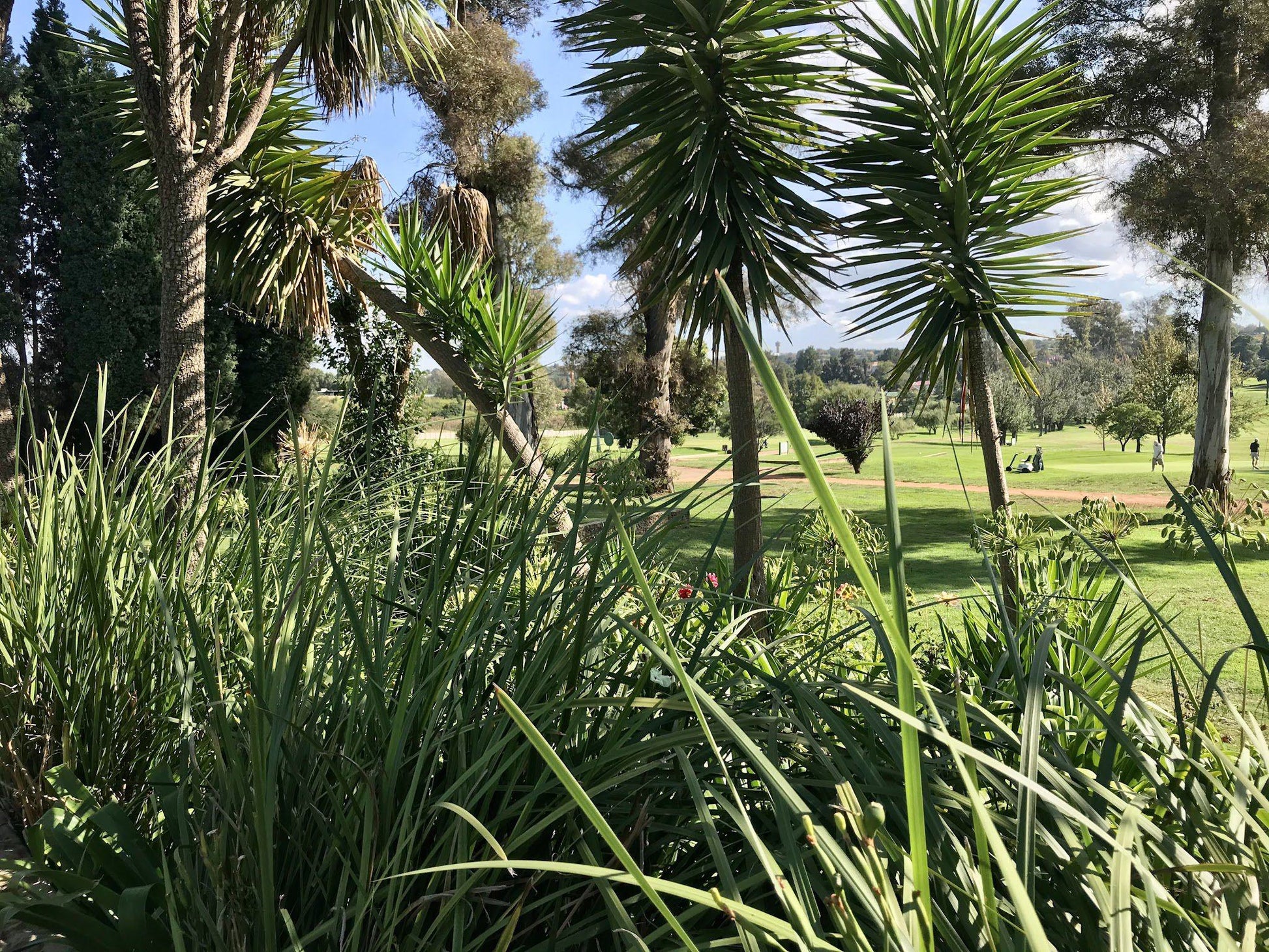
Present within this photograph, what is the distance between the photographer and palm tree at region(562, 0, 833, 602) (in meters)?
3.68

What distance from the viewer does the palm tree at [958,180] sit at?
3980mm

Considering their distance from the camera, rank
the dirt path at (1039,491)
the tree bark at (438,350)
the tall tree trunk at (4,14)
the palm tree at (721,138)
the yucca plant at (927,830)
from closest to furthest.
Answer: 1. the yucca plant at (927,830)
2. the palm tree at (721,138)
3. the tree bark at (438,350)
4. the tall tree trunk at (4,14)
5. the dirt path at (1039,491)

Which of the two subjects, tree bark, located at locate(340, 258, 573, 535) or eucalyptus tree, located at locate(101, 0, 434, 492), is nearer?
eucalyptus tree, located at locate(101, 0, 434, 492)

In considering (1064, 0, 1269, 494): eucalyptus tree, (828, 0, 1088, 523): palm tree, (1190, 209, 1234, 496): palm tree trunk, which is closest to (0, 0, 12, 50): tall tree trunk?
(828, 0, 1088, 523): palm tree

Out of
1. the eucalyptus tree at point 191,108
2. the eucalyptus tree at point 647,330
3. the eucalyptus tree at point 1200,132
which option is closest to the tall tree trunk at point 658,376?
the eucalyptus tree at point 647,330

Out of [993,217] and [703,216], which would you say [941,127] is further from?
[703,216]

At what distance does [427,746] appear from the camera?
0.92 meters

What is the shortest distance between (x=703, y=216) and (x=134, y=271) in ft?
49.3

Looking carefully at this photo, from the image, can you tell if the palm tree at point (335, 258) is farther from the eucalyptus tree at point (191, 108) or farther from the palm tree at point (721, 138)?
the palm tree at point (721, 138)

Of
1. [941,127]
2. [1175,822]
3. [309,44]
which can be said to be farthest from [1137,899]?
[309,44]

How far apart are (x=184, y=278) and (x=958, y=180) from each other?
162 inches

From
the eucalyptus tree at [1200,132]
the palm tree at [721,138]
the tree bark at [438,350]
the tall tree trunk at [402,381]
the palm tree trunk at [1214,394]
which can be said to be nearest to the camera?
the palm tree at [721,138]

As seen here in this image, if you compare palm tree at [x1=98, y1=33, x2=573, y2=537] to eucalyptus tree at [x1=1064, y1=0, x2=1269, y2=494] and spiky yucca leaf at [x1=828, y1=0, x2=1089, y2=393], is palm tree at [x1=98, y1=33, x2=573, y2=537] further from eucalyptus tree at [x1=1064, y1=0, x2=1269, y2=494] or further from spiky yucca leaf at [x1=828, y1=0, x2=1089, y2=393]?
eucalyptus tree at [x1=1064, y1=0, x2=1269, y2=494]

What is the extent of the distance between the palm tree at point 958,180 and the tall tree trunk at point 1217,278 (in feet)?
32.1
